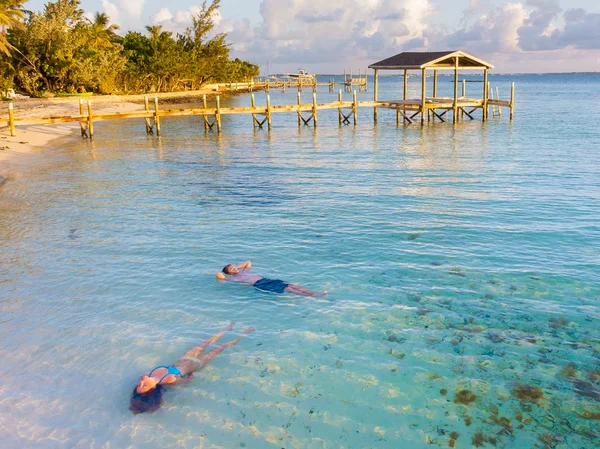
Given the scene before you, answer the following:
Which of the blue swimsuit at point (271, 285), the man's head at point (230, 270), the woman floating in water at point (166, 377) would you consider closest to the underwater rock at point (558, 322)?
the blue swimsuit at point (271, 285)

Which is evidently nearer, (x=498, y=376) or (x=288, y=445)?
(x=288, y=445)

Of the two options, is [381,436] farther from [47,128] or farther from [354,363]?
[47,128]

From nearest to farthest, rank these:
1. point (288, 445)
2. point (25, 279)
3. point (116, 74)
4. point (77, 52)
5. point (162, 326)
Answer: point (288, 445) → point (162, 326) → point (25, 279) → point (77, 52) → point (116, 74)

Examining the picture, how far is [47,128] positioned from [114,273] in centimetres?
2667

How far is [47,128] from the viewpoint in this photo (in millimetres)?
32844

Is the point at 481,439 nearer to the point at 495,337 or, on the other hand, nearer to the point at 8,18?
the point at 495,337

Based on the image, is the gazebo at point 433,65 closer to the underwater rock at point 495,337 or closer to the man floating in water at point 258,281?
the man floating in water at point 258,281

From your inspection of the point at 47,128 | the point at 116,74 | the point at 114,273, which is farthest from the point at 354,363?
the point at 116,74

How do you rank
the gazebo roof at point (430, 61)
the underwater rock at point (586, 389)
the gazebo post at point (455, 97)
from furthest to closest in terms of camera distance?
the gazebo post at point (455, 97) → the gazebo roof at point (430, 61) → the underwater rock at point (586, 389)

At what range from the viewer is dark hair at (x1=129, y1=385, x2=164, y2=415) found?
19.8ft

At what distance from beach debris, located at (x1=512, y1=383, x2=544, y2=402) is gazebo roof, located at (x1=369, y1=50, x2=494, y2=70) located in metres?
26.7

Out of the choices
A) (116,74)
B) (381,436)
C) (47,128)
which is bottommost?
(381,436)

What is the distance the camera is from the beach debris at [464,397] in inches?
236

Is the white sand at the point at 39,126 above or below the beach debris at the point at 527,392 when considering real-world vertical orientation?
above
